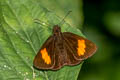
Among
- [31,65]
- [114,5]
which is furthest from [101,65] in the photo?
[31,65]

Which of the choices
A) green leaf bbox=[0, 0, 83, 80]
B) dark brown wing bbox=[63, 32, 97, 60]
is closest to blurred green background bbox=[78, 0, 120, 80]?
dark brown wing bbox=[63, 32, 97, 60]

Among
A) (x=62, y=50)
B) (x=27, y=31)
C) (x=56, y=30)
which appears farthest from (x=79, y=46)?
(x=27, y=31)

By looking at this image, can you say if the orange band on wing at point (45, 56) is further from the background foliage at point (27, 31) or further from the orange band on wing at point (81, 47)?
the orange band on wing at point (81, 47)

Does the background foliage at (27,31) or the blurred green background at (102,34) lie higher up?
the background foliage at (27,31)

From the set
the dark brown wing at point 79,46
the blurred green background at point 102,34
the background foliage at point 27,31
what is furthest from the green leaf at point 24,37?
the blurred green background at point 102,34

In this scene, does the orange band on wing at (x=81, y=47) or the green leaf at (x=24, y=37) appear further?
the orange band on wing at (x=81, y=47)

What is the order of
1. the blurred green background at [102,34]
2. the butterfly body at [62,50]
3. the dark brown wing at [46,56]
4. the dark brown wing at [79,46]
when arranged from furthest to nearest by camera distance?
1. the blurred green background at [102,34]
2. the dark brown wing at [79,46]
3. the butterfly body at [62,50]
4. the dark brown wing at [46,56]

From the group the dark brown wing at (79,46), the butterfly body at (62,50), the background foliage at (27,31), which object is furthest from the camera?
the dark brown wing at (79,46)
